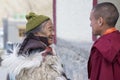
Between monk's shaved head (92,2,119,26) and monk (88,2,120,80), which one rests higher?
monk's shaved head (92,2,119,26)

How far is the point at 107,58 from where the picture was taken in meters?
1.68

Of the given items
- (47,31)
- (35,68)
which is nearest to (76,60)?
(47,31)

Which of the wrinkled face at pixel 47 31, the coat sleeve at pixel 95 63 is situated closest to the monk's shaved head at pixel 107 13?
the coat sleeve at pixel 95 63

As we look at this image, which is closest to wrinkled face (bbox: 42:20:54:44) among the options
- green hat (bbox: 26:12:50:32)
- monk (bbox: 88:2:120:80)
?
green hat (bbox: 26:12:50:32)

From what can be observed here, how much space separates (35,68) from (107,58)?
45cm

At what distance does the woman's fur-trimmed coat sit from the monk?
0.24 m

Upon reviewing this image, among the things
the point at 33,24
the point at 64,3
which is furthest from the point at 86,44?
the point at 33,24

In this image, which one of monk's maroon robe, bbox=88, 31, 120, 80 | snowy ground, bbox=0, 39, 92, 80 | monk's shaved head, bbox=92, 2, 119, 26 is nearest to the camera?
monk's maroon robe, bbox=88, 31, 120, 80

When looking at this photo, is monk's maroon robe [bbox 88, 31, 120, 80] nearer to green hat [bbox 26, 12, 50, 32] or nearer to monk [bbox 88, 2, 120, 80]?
monk [bbox 88, 2, 120, 80]

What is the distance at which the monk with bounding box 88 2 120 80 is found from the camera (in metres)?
1.69

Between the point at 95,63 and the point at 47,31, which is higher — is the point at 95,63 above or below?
below

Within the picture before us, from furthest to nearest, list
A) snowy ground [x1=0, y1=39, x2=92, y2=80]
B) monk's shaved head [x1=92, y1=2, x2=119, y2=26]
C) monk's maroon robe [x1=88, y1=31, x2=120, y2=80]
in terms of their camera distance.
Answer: snowy ground [x1=0, y1=39, x2=92, y2=80] < monk's shaved head [x1=92, y1=2, x2=119, y2=26] < monk's maroon robe [x1=88, y1=31, x2=120, y2=80]

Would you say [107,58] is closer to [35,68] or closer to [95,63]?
[95,63]

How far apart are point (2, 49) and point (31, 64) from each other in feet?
3.72
